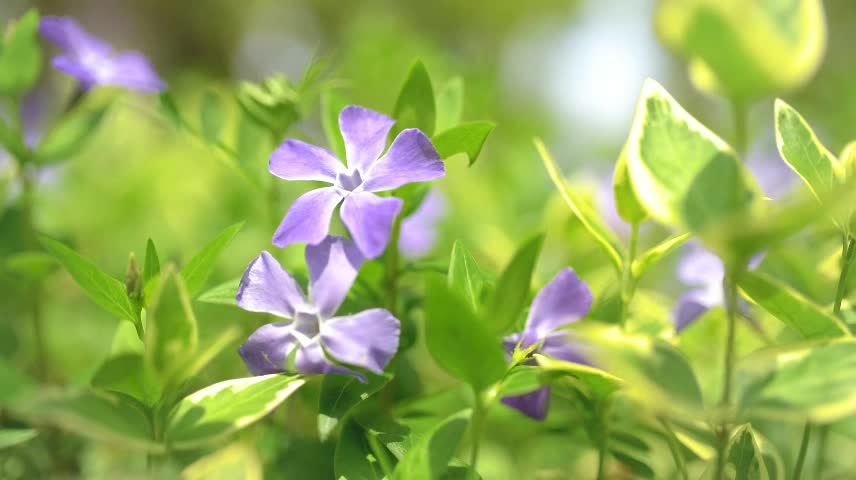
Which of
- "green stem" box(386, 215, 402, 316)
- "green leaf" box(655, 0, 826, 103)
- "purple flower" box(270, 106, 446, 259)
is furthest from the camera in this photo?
"green stem" box(386, 215, 402, 316)

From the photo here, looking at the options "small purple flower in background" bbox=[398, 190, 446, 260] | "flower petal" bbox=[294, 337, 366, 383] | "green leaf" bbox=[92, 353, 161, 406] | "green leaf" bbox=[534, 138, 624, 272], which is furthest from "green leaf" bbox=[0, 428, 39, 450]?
"small purple flower in background" bbox=[398, 190, 446, 260]

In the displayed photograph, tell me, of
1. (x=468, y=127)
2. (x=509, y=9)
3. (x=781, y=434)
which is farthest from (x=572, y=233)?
(x=509, y=9)

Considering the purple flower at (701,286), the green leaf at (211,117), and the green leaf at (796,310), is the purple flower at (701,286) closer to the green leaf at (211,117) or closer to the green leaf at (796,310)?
the green leaf at (796,310)

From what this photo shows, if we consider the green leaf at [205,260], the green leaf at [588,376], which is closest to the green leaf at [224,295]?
the green leaf at [205,260]

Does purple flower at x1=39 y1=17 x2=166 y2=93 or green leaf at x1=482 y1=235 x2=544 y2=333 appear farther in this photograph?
purple flower at x1=39 y1=17 x2=166 y2=93

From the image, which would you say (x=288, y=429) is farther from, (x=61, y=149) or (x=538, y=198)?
(x=538, y=198)

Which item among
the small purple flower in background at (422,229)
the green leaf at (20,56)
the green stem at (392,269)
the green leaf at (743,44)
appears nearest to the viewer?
the green leaf at (743,44)

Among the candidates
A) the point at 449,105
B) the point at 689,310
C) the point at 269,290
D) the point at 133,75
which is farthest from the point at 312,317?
the point at 133,75

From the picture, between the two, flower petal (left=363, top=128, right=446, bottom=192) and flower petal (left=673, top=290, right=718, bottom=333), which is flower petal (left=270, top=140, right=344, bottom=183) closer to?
flower petal (left=363, top=128, right=446, bottom=192)
